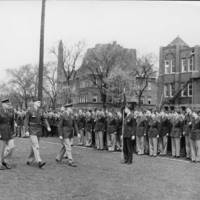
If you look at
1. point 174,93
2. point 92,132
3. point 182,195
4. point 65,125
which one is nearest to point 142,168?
point 65,125

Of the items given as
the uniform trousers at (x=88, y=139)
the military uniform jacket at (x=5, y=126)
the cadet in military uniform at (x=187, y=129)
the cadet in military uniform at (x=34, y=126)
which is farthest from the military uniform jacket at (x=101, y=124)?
the military uniform jacket at (x=5, y=126)

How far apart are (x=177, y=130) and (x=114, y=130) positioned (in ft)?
10.1

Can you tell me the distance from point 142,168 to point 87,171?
Answer: 1.93m

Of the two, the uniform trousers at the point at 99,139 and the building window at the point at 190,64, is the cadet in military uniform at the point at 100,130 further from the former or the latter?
the building window at the point at 190,64

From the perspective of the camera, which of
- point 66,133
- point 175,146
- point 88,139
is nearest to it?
point 66,133

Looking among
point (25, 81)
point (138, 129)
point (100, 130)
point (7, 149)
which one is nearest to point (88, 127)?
point (100, 130)

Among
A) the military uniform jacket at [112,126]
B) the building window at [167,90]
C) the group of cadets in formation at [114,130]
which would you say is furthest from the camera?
the building window at [167,90]

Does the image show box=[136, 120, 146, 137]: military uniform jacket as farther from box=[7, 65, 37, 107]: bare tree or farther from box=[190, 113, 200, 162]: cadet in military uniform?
box=[7, 65, 37, 107]: bare tree

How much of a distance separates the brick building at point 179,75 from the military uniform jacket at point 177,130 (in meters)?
31.7

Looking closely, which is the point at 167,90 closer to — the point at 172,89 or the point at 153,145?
the point at 172,89

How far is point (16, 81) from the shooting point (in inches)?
3066

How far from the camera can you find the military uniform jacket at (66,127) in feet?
40.5

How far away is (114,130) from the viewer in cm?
1734

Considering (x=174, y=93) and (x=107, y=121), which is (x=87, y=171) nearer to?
(x=107, y=121)
